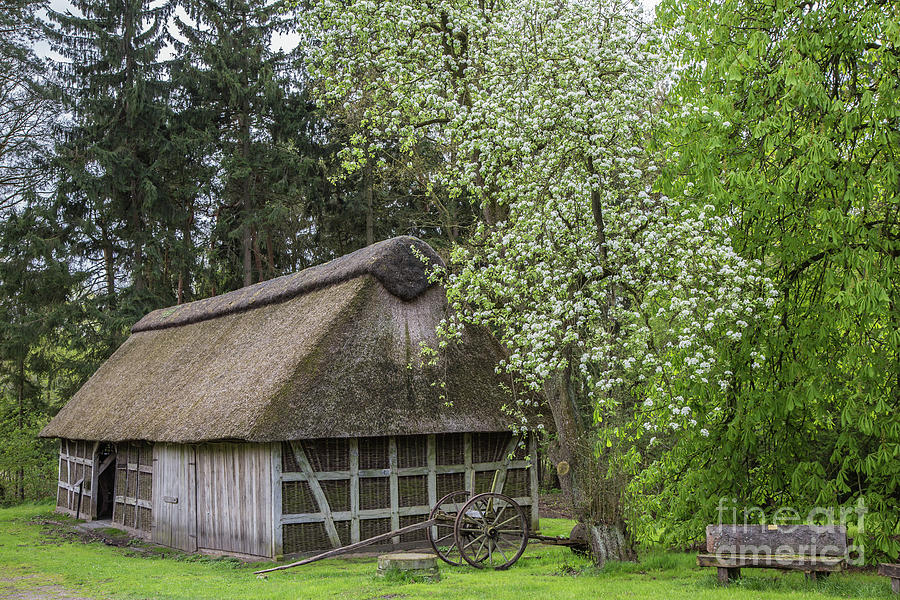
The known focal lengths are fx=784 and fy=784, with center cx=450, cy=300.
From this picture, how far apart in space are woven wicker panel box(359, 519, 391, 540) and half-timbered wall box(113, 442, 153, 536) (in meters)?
5.32

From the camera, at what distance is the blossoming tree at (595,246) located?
894 centimetres

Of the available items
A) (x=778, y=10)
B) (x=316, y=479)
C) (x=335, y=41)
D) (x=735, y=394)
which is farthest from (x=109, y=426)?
(x=778, y=10)

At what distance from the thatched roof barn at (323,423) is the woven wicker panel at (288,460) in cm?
2

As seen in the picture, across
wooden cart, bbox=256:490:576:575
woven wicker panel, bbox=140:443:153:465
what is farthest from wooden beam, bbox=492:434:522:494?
woven wicker panel, bbox=140:443:153:465

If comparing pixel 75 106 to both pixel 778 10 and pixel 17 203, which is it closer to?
pixel 17 203

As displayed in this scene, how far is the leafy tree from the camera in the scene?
797cm

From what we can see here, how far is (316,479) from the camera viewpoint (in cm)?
1212

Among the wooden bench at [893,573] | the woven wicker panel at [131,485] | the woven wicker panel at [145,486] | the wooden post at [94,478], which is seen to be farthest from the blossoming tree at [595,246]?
the wooden post at [94,478]

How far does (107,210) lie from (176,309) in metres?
7.56

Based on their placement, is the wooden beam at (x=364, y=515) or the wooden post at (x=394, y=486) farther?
the wooden post at (x=394, y=486)

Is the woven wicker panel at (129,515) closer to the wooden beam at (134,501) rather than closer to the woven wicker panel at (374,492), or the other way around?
the wooden beam at (134,501)

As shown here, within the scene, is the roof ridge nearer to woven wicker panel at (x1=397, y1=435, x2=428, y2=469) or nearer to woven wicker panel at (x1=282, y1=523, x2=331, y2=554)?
woven wicker panel at (x1=397, y1=435, x2=428, y2=469)

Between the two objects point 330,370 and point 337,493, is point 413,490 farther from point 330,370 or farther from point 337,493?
point 330,370

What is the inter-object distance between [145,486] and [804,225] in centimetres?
1325
